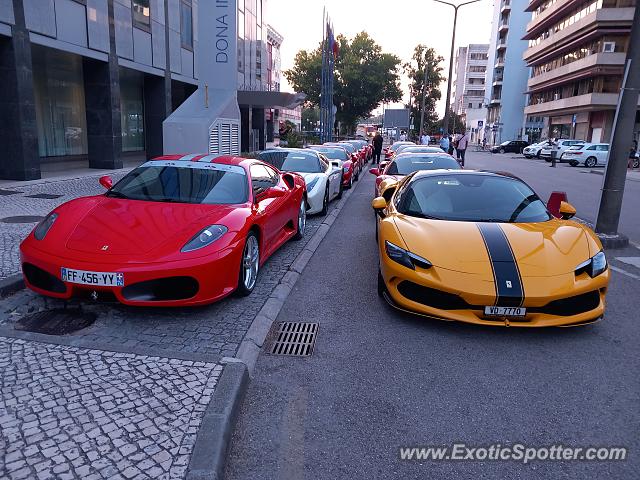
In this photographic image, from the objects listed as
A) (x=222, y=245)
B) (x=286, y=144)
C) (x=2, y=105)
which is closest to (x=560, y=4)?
(x=286, y=144)

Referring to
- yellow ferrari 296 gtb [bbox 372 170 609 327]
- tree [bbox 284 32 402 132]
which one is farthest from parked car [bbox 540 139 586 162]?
yellow ferrari 296 gtb [bbox 372 170 609 327]

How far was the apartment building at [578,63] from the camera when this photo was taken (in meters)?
45.3

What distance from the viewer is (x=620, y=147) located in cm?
782

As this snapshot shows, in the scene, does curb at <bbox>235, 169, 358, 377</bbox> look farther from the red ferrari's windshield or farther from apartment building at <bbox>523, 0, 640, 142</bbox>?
apartment building at <bbox>523, 0, 640, 142</bbox>

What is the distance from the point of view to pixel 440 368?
147 inches

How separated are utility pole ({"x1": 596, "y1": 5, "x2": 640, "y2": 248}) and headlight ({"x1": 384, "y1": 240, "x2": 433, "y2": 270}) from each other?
5.03 m

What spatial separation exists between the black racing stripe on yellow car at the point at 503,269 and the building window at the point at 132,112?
20.1 m

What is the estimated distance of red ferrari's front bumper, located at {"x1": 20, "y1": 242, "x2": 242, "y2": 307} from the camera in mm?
4012

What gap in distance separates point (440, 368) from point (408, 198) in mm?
2478

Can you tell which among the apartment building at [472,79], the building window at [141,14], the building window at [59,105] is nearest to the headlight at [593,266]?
the building window at [59,105]

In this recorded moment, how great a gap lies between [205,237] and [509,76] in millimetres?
83190

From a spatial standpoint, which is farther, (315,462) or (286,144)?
(286,144)

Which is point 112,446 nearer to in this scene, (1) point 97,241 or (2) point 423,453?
(2) point 423,453

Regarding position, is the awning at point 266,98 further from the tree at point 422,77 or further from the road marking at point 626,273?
the tree at point 422,77
